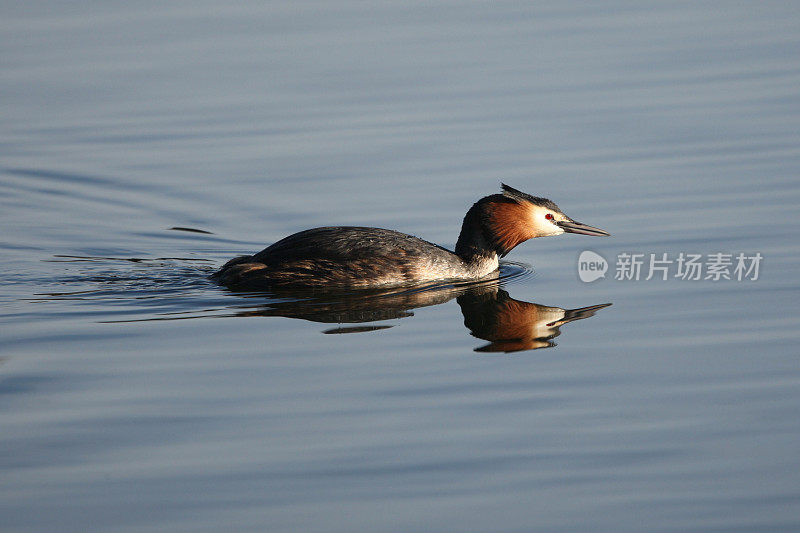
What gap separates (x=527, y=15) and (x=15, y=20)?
8.64 m

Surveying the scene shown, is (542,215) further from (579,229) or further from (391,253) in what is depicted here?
(391,253)

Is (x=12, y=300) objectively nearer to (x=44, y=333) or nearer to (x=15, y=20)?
(x=44, y=333)

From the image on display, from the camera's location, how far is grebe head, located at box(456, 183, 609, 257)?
11.8 m

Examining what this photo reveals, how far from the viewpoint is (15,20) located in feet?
68.7

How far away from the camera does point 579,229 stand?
11711 millimetres

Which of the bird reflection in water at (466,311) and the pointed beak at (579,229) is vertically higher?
the pointed beak at (579,229)

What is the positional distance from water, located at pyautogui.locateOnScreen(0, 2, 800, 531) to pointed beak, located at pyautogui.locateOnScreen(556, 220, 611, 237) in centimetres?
40

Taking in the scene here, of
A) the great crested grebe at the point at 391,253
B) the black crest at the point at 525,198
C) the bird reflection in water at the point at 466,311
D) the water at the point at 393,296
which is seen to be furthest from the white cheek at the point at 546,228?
the bird reflection in water at the point at 466,311

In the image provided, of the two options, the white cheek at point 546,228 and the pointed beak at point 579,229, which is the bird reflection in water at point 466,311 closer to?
the white cheek at point 546,228

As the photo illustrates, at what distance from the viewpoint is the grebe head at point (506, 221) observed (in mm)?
11797

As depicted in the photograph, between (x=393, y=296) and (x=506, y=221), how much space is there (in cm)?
156

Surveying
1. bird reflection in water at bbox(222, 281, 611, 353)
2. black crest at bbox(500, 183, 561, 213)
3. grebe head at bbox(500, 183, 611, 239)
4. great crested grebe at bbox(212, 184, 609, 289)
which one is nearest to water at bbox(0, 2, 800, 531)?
bird reflection in water at bbox(222, 281, 611, 353)

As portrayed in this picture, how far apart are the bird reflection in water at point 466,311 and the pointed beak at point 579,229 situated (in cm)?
91

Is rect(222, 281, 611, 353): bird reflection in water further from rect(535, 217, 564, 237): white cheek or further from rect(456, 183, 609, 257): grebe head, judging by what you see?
rect(535, 217, 564, 237): white cheek
